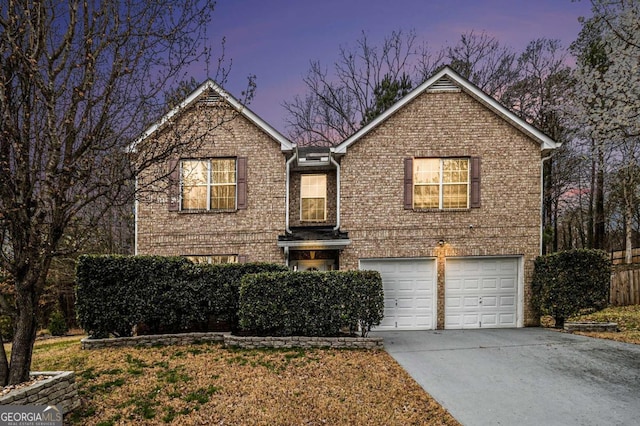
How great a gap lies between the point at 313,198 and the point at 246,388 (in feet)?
24.4

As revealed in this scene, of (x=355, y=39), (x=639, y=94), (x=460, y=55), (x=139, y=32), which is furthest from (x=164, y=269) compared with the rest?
(x=460, y=55)

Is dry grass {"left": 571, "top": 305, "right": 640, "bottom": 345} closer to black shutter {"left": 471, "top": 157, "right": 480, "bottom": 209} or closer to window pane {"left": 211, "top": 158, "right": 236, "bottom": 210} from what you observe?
black shutter {"left": 471, "top": 157, "right": 480, "bottom": 209}

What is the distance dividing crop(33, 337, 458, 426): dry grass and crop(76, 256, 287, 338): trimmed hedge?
992 millimetres

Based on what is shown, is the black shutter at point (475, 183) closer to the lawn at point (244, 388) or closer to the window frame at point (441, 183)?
the window frame at point (441, 183)

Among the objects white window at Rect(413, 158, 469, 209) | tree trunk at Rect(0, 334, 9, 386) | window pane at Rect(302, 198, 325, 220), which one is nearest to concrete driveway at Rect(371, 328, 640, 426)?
white window at Rect(413, 158, 469, 209)

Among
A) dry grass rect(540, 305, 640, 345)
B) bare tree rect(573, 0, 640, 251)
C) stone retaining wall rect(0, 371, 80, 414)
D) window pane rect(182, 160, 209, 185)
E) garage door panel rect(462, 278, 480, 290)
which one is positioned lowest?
dry grass rect(540, 305, 640, 345)

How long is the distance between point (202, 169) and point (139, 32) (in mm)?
6170

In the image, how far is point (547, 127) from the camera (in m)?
19.7

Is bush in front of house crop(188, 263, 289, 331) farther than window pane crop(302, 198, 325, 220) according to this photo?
No

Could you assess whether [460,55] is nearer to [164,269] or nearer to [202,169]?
[202,169]

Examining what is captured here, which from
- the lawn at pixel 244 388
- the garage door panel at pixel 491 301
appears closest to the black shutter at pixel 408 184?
the garage door panel at pixel 491 301

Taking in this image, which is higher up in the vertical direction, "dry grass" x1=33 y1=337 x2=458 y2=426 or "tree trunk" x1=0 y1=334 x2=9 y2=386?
"tree trunk" x1=0 y1=334 x2=9 y2=386

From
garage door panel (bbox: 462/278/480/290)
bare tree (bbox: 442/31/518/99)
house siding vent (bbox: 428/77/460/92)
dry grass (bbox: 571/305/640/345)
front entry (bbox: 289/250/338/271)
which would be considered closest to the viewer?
dry grass (bbox: 571/305/640/345)

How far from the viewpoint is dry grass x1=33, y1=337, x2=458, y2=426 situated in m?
4.86
